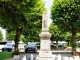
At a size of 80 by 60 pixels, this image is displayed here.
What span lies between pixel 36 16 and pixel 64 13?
4114 millimetres

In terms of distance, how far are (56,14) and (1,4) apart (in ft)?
54.4

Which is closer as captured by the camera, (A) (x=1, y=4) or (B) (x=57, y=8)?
(A) (x=1, y=4)

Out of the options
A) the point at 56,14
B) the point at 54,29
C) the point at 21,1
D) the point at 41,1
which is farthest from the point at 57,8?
the point at 54,29

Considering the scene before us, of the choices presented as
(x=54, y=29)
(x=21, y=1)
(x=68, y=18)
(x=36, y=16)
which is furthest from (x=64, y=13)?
(x=54, y=29)

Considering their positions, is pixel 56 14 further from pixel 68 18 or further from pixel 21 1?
pixel 21 1

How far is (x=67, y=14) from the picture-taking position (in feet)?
102

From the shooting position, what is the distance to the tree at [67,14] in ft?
101

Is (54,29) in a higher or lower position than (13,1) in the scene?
lower

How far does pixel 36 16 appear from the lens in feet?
99.5

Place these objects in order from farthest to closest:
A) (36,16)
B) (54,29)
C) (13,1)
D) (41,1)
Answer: (54,29)
(41,1)
(36,16)
(13,1)

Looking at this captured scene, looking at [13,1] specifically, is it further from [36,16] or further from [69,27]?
[69,27]

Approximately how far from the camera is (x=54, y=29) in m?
56.1

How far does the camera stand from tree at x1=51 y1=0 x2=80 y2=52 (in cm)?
3074

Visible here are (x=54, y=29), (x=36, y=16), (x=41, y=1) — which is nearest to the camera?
(x=36, y=16)
